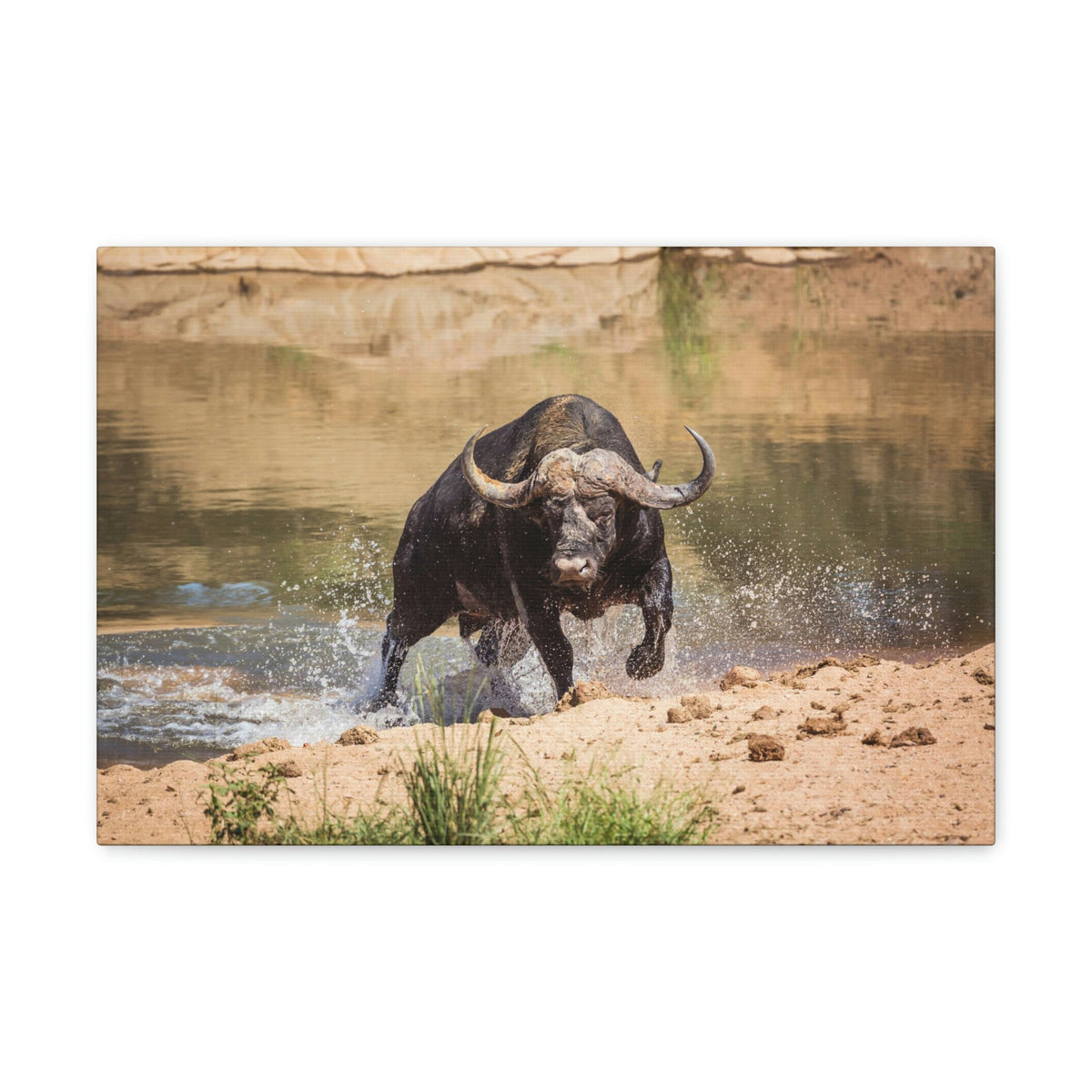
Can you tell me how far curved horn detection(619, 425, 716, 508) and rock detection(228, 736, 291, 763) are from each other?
5.43 ft

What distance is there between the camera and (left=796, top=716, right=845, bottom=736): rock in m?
4.96

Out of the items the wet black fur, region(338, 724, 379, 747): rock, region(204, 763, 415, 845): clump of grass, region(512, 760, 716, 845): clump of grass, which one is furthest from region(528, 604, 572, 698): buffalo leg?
region(204, 763, 415, 845): clump of grass

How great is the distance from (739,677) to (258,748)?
1901 millimetres

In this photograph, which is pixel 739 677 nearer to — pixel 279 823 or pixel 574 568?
pixel 574 568

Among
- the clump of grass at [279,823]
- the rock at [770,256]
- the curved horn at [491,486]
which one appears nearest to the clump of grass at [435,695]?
the clump of grass at [279,823]

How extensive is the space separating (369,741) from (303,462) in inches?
44.4

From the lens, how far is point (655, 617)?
5.11 meters

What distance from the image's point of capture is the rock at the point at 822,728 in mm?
4957

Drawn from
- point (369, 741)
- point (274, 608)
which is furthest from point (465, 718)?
point (274, 608)

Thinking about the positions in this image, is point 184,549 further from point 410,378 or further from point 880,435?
point 880,435

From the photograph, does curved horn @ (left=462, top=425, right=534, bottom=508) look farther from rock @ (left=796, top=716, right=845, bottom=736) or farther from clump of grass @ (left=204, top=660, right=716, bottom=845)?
rock @ (left=796, top=716, right=845, bottom=736)

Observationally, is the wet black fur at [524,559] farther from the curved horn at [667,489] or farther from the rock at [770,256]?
the rock at [770,256]

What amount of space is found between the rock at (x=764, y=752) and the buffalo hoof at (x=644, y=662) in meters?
0.48

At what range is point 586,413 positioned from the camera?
5062 mm
